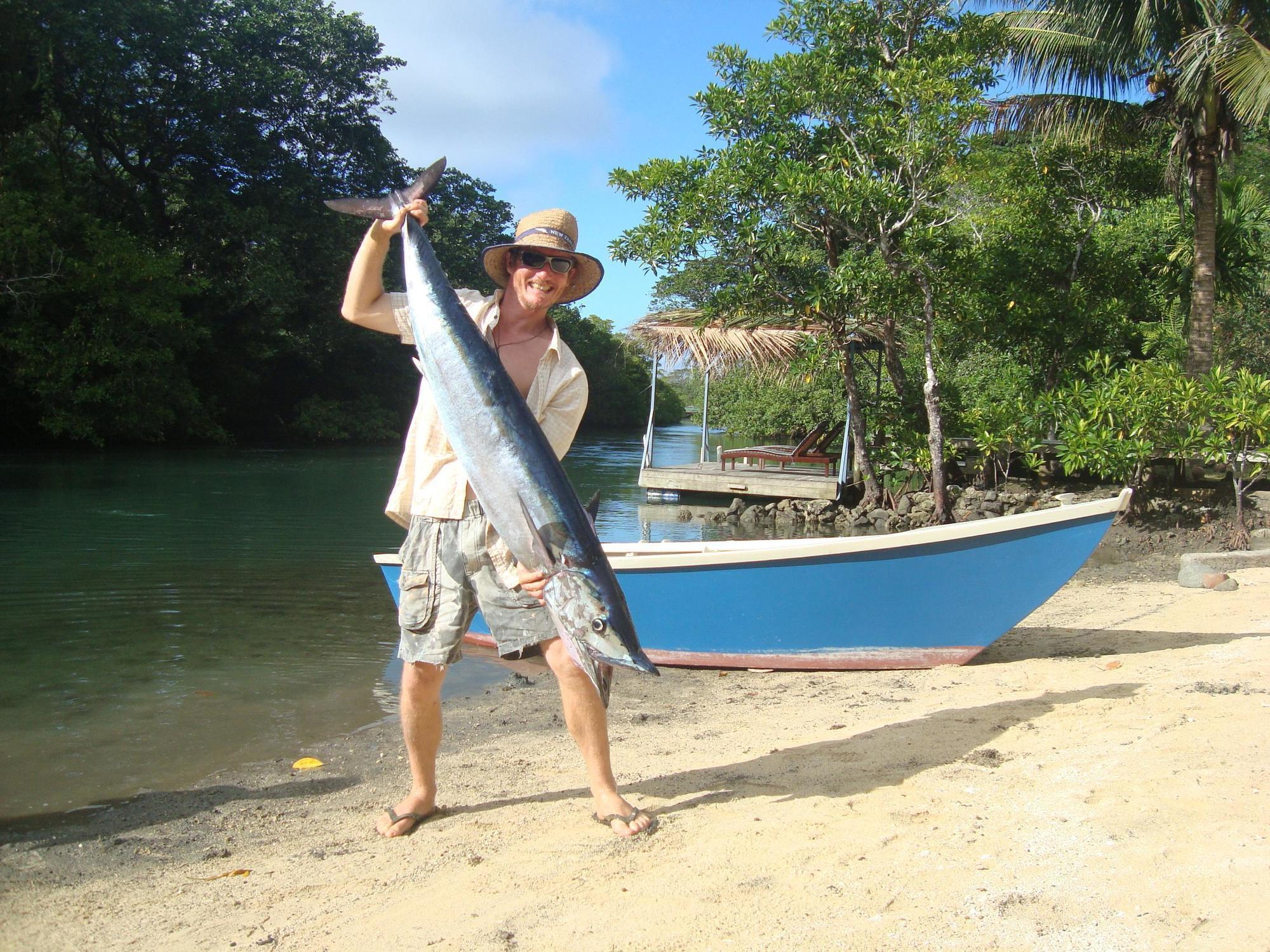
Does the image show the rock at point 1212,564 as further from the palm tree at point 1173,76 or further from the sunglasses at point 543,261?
the sunglasses at point 543,261

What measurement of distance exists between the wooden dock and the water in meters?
0.82

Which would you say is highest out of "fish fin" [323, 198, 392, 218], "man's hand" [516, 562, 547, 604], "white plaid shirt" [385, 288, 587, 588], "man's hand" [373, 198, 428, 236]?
"fish fin" [323, 198, 392, 218]

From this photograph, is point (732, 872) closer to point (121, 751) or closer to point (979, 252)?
point (121, 751)

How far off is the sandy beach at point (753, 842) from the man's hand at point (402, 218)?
2.06 meters

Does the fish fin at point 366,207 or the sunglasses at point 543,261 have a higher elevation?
the fish fin at point 366,207

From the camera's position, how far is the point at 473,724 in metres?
5.38

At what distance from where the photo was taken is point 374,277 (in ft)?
10.4

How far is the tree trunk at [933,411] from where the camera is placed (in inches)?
502

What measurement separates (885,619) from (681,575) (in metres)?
1.29

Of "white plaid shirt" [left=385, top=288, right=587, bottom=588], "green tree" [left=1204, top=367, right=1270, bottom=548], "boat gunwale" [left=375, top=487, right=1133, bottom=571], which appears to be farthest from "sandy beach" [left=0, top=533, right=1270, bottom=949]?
"green tree" [left=1204, top=367, right=1270, bottom=548]

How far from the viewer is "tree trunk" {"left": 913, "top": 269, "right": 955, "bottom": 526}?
1276cm

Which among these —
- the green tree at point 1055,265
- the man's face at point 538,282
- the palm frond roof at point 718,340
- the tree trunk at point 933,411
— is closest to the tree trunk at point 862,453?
the palm frond roof at point 718,340

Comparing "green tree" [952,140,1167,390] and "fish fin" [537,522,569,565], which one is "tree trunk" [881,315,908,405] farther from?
"fish fin" [537,522,569,565]

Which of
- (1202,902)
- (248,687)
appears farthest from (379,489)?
(1202,902)
